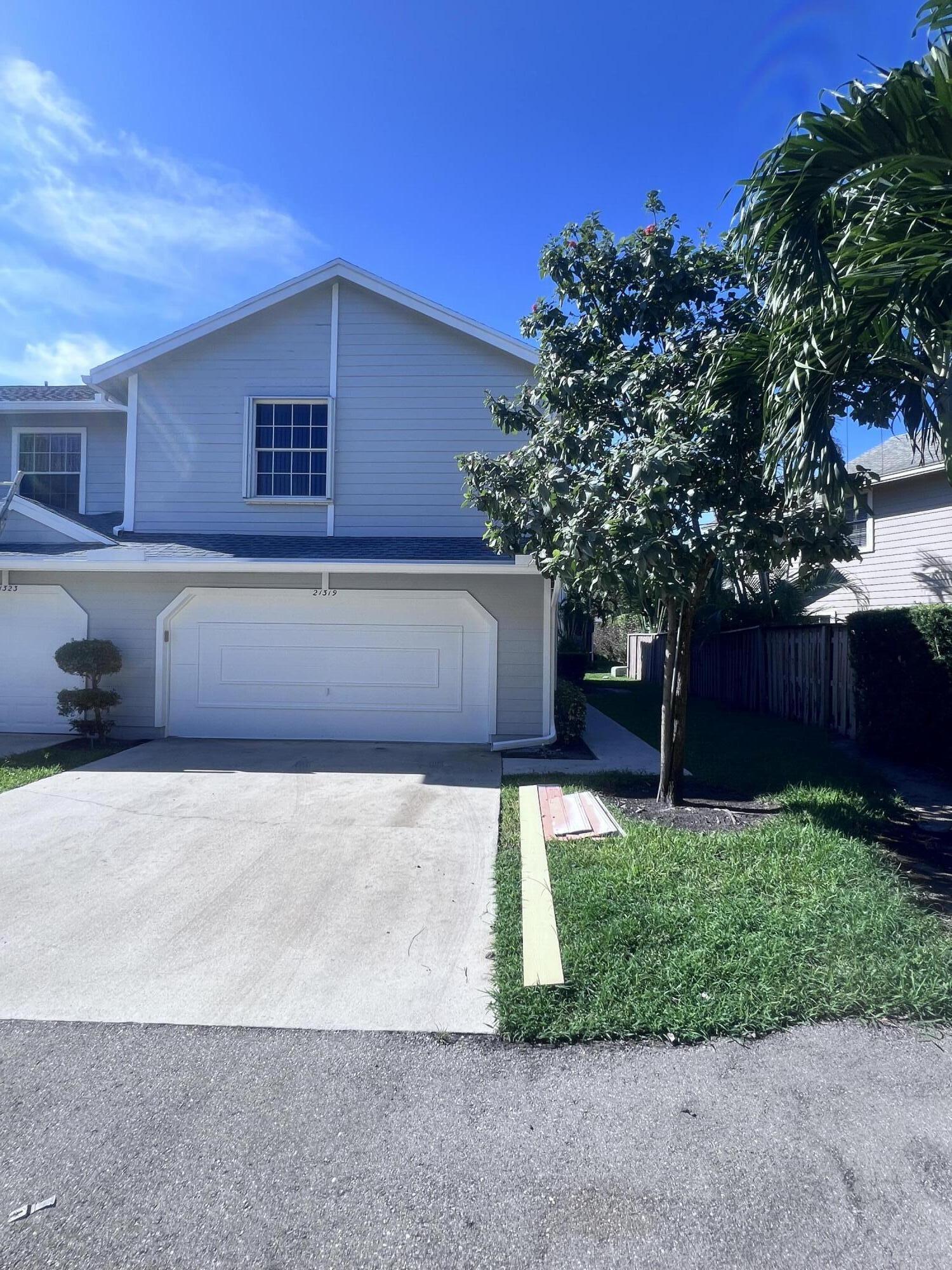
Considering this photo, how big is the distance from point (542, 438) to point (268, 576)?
5.30 m

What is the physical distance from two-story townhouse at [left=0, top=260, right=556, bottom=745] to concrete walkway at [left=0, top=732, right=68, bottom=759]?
167 mm

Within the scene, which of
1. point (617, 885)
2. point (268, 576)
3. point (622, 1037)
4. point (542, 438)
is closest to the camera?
point (622, 1037)

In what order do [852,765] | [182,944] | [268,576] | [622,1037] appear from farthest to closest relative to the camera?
[268,576], [852,765], [182,944], [622,1037]

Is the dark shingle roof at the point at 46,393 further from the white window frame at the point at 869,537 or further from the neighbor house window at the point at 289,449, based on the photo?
the white window frame at the point at 869,537

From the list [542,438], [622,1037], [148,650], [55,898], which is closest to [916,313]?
[542,438]

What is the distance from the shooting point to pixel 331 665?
11836mm

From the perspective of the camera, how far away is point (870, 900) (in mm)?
5230

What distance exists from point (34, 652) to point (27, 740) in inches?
52.9

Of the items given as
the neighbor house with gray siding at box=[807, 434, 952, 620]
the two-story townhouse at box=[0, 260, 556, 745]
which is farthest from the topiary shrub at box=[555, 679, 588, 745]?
the neighbor house with gray siding at box=[807, 434, 952, 620]

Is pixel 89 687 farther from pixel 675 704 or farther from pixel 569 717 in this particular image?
pixel 675 704

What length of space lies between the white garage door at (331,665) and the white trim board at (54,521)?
5.69ft

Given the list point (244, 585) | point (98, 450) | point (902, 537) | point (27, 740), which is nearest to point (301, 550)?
point (244, 585)

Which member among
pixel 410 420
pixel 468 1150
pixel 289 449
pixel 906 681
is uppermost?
pixel 410 420

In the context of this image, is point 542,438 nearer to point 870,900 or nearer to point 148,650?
point 870,900
